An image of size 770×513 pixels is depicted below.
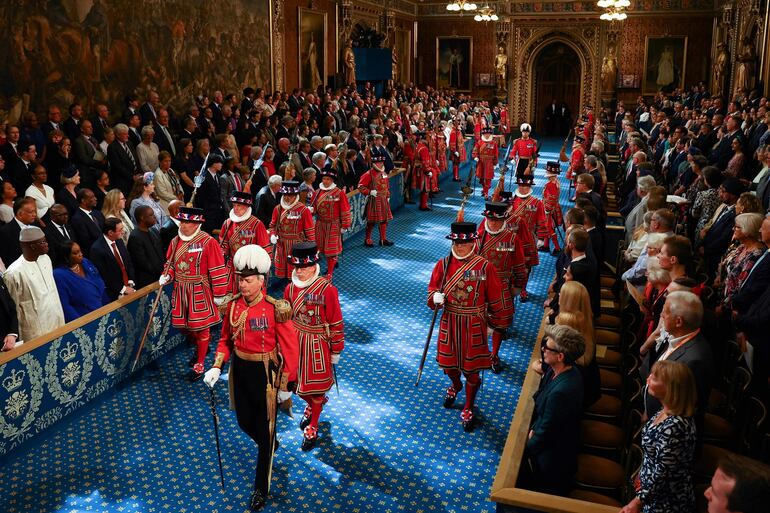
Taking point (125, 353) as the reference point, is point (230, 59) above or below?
above

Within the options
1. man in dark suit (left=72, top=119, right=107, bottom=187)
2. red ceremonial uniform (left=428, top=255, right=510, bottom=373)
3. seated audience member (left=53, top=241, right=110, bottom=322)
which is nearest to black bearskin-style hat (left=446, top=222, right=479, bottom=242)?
red ceremonial uniform (left=428, top=255, right=510, bottom=373)

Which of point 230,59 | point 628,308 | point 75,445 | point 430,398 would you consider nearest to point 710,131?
point 628,308

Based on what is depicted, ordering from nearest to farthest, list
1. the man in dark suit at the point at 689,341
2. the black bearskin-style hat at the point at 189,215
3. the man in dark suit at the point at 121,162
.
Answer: the man in dark suit at the point at 689,341 < the black bearskin-style hat at the point at 189,215 < the man in dark suit at the point at 121,162

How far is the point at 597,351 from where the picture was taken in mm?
5863

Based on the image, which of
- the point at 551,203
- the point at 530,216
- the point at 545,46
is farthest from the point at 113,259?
the point at 545,46

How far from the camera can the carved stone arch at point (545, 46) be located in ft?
103

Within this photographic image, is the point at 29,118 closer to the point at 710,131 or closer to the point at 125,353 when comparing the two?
the point at 125,353

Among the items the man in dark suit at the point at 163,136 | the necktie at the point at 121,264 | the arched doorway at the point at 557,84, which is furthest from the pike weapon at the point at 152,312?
the arched doorway at the point at 557,84

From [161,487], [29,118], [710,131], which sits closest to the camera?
[161,487]

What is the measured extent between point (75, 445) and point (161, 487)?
3.66 feet

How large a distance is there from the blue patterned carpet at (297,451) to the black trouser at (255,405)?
1.10ft

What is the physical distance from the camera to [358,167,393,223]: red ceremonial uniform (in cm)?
1295

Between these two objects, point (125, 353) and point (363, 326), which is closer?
point (125, 353)

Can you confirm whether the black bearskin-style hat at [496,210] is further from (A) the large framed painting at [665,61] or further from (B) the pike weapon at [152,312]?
(A) the large framed painting at [665,61]
